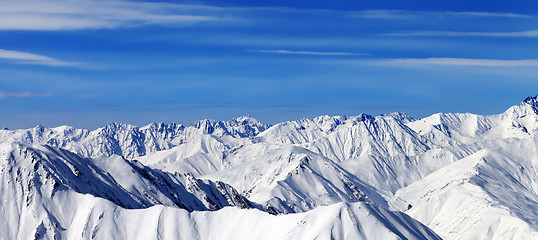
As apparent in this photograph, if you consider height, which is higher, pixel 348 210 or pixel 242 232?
pixel 348 210

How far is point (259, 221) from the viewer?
198m

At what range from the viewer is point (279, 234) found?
185875mm

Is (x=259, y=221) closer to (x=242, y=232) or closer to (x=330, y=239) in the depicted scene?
(x=242, y=232)

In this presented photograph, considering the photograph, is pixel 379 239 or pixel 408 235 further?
pixel 408 235

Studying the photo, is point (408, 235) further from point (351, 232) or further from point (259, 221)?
point (259, 221)

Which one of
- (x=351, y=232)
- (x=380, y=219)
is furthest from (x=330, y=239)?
(x=380, y=219)

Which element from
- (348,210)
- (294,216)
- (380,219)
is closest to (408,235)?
(380,219)

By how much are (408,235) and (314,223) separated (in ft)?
115

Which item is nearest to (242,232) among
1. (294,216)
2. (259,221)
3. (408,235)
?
(259,221)

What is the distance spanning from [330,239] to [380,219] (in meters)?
24.3

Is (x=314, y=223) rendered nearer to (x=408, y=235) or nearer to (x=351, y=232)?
(x=351, y=232)

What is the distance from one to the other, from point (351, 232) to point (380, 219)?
51.2ft

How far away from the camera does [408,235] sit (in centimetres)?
19788

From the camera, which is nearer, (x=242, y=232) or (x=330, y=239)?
(x=330, y=239)
